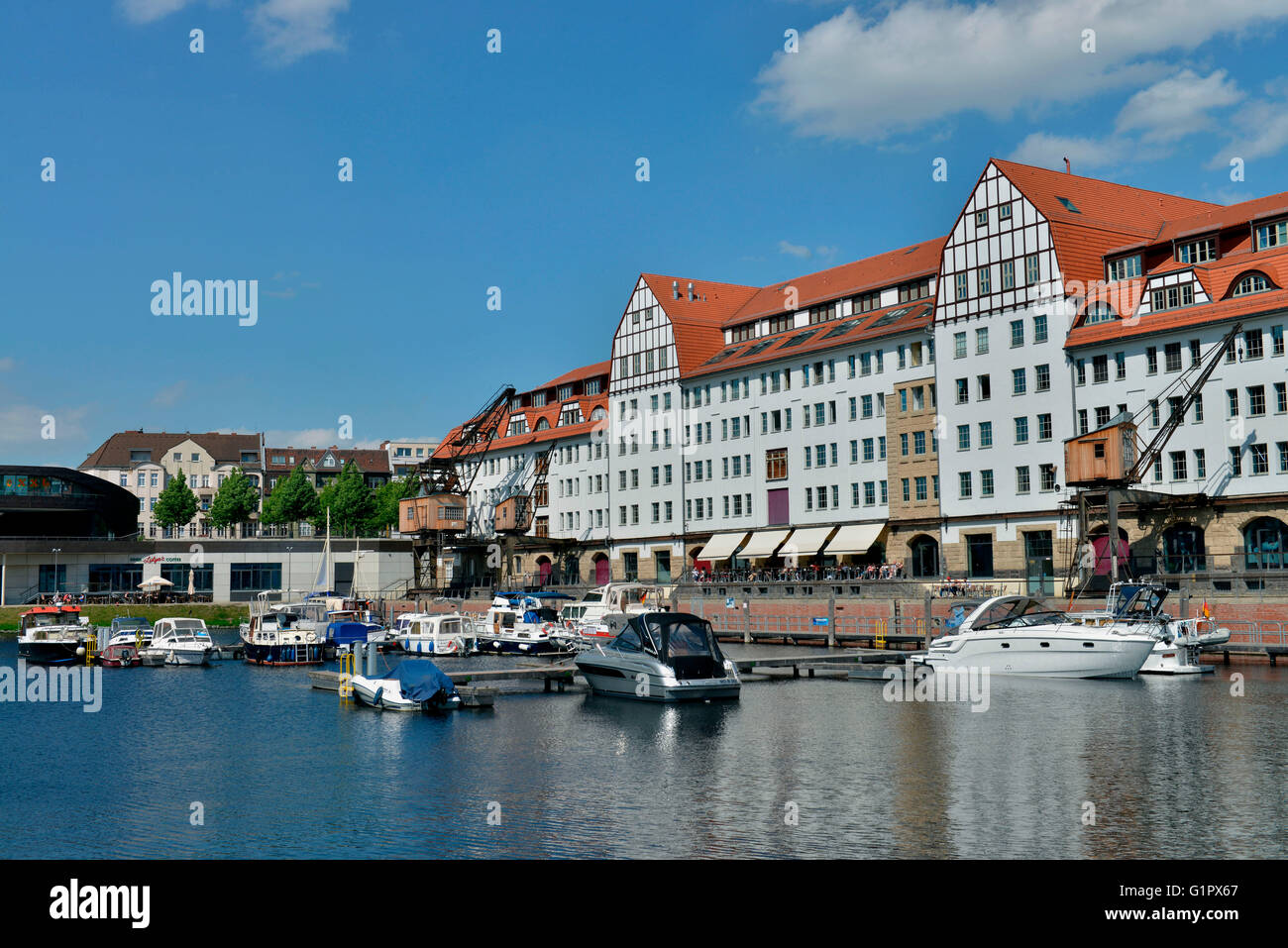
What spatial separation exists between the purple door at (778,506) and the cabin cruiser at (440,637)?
1172 inches

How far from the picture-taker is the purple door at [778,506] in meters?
97.8

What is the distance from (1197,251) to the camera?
246ft

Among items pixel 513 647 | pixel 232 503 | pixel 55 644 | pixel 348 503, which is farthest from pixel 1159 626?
pixel 232 503

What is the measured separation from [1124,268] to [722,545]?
123ft

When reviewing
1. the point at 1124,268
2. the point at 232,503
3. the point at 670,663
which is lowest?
the point at 670,663

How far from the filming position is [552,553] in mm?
121688

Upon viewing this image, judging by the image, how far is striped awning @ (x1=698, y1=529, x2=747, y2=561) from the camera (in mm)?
99269

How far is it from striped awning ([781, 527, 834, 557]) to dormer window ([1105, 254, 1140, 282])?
26.5 meters

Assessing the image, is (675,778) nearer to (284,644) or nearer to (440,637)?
(284,644)

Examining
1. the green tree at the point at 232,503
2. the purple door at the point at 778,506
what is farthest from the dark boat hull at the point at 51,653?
the green tree at the point at 232,503

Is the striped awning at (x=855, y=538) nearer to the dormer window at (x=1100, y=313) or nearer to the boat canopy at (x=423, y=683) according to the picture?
the dormer window at (x=1100, y=313)
